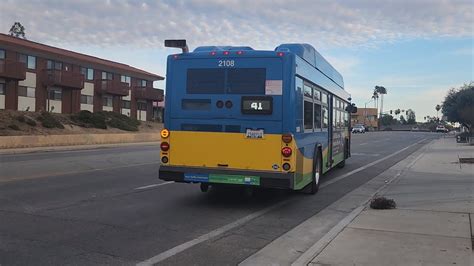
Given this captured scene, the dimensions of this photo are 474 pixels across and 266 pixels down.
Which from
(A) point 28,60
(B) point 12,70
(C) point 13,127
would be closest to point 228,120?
(C) point 13,127

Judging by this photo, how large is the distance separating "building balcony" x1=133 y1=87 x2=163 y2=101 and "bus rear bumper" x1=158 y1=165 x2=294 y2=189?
5603cm

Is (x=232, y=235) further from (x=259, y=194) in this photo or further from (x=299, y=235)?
(x=259, y=194)

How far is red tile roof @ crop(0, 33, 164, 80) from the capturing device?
152ft

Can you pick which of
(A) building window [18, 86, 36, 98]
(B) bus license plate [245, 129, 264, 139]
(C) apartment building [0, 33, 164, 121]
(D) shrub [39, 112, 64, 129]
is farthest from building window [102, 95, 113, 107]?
(B) bus license plate [245, 129, 264, 139]

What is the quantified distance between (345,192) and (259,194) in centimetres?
249

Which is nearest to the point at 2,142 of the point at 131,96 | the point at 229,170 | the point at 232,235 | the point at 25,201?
the point at 25,201

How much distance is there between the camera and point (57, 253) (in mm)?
6504

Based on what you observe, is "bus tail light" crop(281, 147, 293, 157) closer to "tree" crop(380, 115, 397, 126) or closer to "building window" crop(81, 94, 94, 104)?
"building window" crop(81, 94, 94, 104)

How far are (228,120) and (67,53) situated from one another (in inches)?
1847

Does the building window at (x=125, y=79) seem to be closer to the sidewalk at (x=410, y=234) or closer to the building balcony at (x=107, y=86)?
the building balcony at (x=107, y=86)

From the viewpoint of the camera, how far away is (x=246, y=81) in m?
10.1

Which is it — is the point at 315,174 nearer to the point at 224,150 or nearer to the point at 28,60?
the point at 224,150

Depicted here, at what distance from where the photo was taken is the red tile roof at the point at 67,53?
46.4 meters

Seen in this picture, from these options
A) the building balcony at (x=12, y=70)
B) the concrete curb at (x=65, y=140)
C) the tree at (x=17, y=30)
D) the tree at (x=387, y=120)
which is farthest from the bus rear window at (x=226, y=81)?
the tree at (x=387, y=120)
